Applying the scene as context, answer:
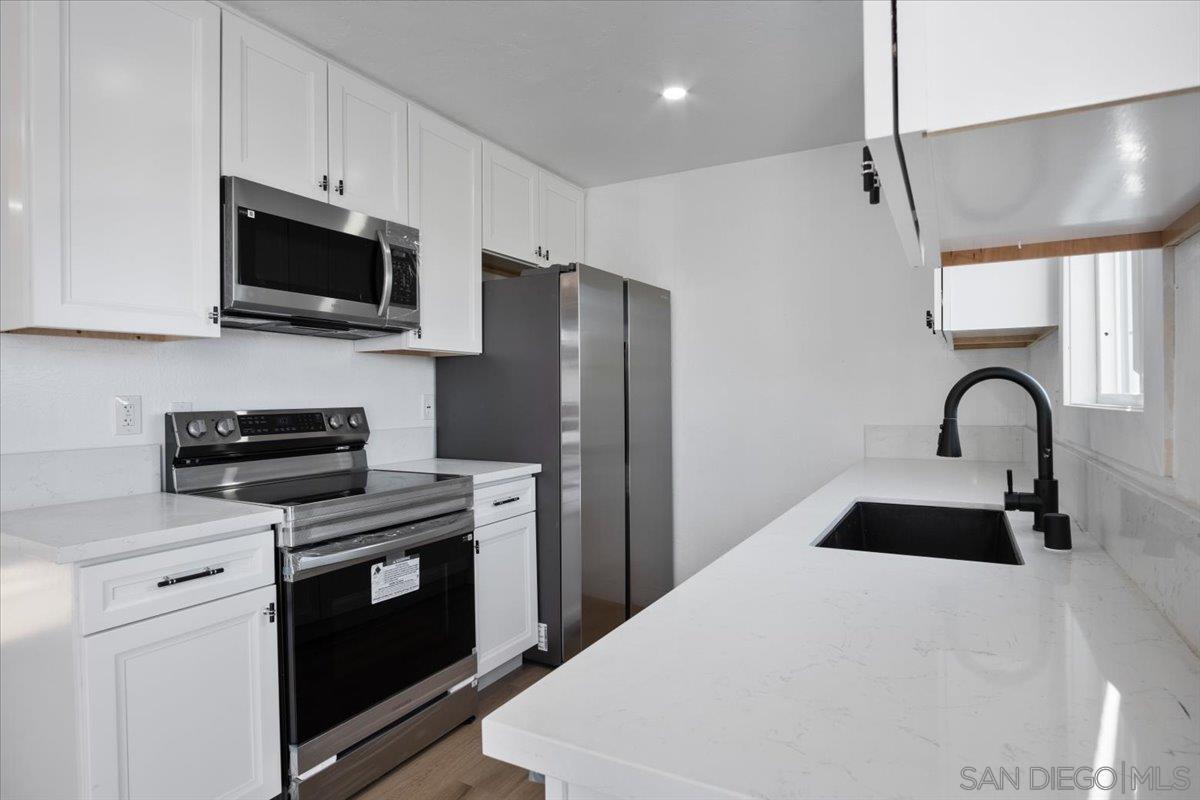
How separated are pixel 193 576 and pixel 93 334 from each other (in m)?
0.81

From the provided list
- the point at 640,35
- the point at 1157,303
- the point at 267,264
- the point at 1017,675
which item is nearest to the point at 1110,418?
the point at 1157,303

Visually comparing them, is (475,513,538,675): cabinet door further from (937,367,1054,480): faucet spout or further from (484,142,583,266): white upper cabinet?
(937,367,1054,480): faucet spout

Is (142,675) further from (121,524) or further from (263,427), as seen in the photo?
(263,427)

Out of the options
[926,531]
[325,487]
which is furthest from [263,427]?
[926,531]

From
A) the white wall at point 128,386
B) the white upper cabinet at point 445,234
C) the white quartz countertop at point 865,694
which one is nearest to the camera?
the white quartz countertop at point 865,694

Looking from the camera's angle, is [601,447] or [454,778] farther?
[601,447]

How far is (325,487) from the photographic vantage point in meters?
2.20

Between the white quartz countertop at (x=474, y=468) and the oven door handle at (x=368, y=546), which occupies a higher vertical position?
the white quartz countertop at (x=474, y=468)

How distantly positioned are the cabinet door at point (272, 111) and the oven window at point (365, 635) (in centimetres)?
127

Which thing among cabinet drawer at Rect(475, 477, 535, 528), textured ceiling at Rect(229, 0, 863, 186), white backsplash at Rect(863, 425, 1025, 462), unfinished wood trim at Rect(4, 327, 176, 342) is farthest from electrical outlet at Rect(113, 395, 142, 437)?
white backsplash at Rect(863, 425, 1025, 462)

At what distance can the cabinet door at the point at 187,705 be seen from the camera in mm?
1421

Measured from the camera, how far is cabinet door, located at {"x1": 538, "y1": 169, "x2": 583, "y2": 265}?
3486mm

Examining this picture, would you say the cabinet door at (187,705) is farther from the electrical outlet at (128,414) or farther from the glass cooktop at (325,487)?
the electrical outlet at (128,414)

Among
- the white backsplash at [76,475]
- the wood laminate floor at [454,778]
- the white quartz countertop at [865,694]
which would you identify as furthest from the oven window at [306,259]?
the white quartz countertop at [865,694]
